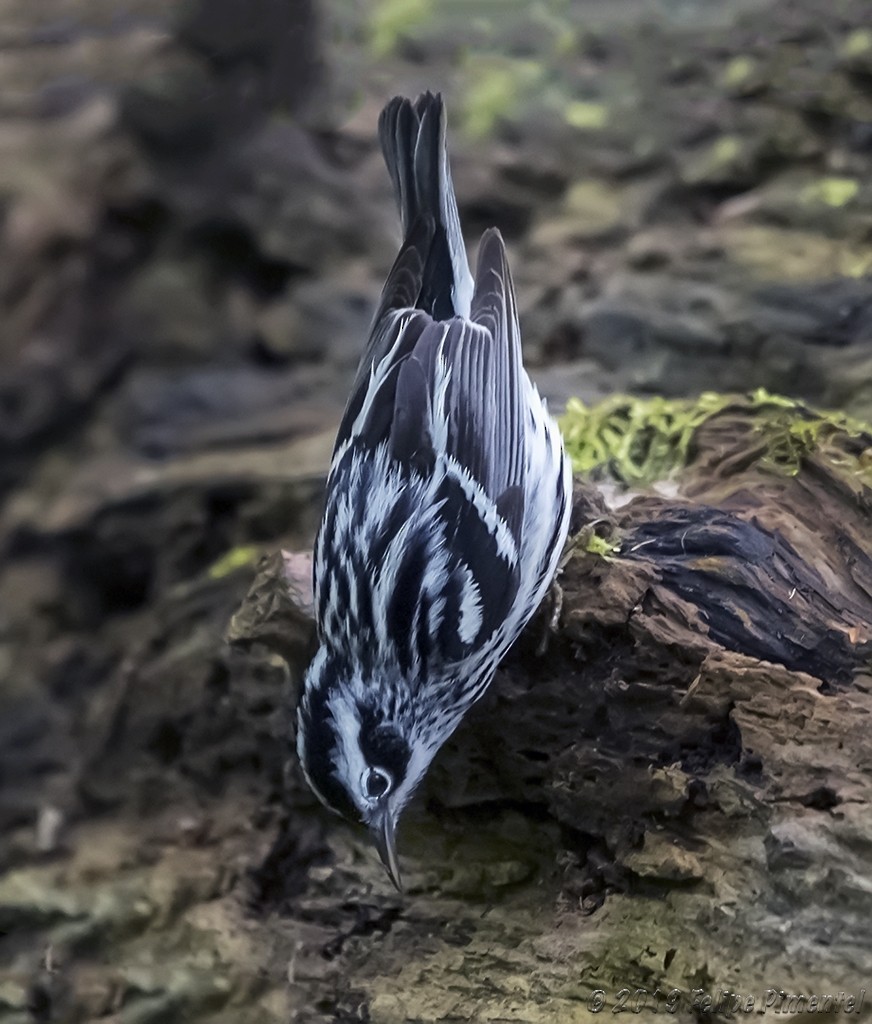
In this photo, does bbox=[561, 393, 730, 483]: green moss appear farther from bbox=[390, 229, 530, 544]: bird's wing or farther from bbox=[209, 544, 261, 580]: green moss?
bbox=[209, 544, 261, 580]: green moss

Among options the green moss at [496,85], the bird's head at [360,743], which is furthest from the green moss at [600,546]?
the green moss at [496,85]

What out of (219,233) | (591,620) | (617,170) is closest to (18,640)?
(219,233)

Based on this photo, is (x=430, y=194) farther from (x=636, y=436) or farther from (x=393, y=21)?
(x=393, y=21)

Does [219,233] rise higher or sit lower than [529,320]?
higher

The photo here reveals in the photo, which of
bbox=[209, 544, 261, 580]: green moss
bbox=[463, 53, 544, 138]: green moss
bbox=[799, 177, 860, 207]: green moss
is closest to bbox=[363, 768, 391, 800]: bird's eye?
bbox=[209, 544, 261, 580]: green moss

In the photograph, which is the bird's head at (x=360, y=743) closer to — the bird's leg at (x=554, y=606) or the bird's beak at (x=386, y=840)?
the bird's beak at (x=386, y=840)

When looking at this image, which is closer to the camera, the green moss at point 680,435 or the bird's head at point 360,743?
the bird's head at point 360,743

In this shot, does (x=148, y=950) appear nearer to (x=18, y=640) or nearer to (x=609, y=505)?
(x=18, y=640)
